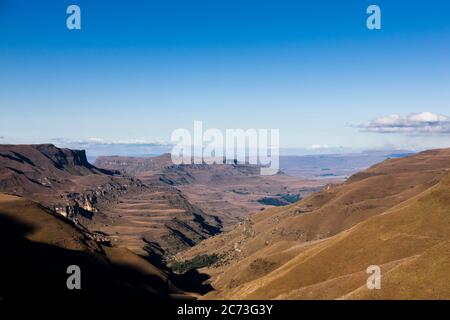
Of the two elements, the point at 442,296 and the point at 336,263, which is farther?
the point at 336,263

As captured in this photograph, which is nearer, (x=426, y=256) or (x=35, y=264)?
(x=426, y=256)

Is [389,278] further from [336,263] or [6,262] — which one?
Result: [6,262]
